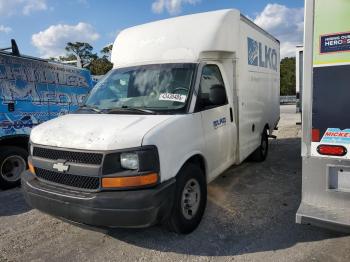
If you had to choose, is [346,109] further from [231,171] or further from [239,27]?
[231,171]

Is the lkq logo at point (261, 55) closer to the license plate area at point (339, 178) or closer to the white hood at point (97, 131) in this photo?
the white hood at point (97, 131)

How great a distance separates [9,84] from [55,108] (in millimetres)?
1175

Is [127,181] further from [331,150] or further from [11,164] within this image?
[11,164]

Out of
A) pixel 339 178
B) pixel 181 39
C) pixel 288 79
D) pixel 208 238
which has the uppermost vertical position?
pixel 181 39

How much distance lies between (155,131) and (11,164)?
13.8ft

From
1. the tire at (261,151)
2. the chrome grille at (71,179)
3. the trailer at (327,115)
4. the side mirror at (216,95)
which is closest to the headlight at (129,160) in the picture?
the chrome grille at (71,179)

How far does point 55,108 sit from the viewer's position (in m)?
7.14

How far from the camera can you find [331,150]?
3.27 meters

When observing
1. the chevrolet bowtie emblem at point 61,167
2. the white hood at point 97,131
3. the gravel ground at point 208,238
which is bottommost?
the gravel ground at point 208,238

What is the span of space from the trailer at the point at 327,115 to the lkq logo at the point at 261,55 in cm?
295

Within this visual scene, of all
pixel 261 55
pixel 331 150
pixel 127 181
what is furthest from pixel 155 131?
pixel 261 55

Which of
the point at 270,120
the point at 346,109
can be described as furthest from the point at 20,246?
the point at 270,120

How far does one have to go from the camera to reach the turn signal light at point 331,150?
3.21 meters

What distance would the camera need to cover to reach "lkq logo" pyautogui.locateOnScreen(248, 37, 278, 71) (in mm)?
6324
